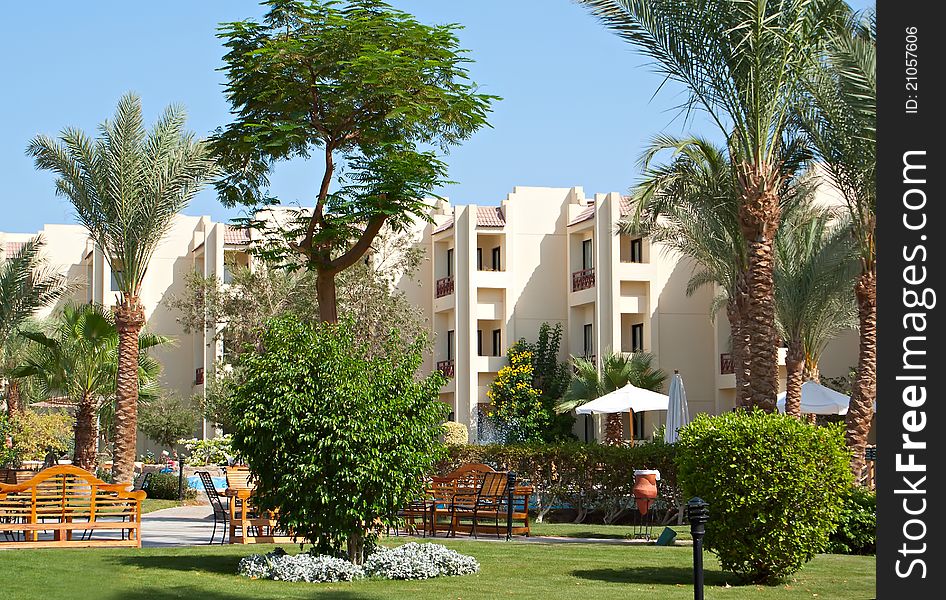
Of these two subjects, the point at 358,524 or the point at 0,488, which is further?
the point at 0,488

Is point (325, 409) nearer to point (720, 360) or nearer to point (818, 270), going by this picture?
point (818, 270)

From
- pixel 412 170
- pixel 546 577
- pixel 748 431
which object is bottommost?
pixel 546 577

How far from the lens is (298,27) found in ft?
57.7

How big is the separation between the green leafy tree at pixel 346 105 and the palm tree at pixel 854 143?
531cm

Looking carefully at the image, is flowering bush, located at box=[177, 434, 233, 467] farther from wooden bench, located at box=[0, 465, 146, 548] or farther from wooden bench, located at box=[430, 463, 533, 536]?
wooden bench, located at box=[0, 465, 146, 548]

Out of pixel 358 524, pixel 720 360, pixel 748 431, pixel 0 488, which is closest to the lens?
pixel 748 431

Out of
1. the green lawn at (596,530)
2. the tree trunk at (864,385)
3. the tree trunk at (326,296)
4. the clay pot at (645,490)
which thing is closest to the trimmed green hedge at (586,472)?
the green lawn at (596,530)

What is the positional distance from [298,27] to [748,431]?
30.9ft

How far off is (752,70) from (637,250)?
27980 millimetres

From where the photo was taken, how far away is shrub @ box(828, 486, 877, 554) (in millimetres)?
15305

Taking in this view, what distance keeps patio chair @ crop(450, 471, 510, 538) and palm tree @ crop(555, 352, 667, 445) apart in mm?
20658

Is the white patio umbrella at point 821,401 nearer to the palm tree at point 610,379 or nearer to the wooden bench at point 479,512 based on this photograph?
the palm tree at point 610,379

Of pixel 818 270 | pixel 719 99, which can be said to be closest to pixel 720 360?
pixel 818 270

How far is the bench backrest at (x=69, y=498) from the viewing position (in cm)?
1480
